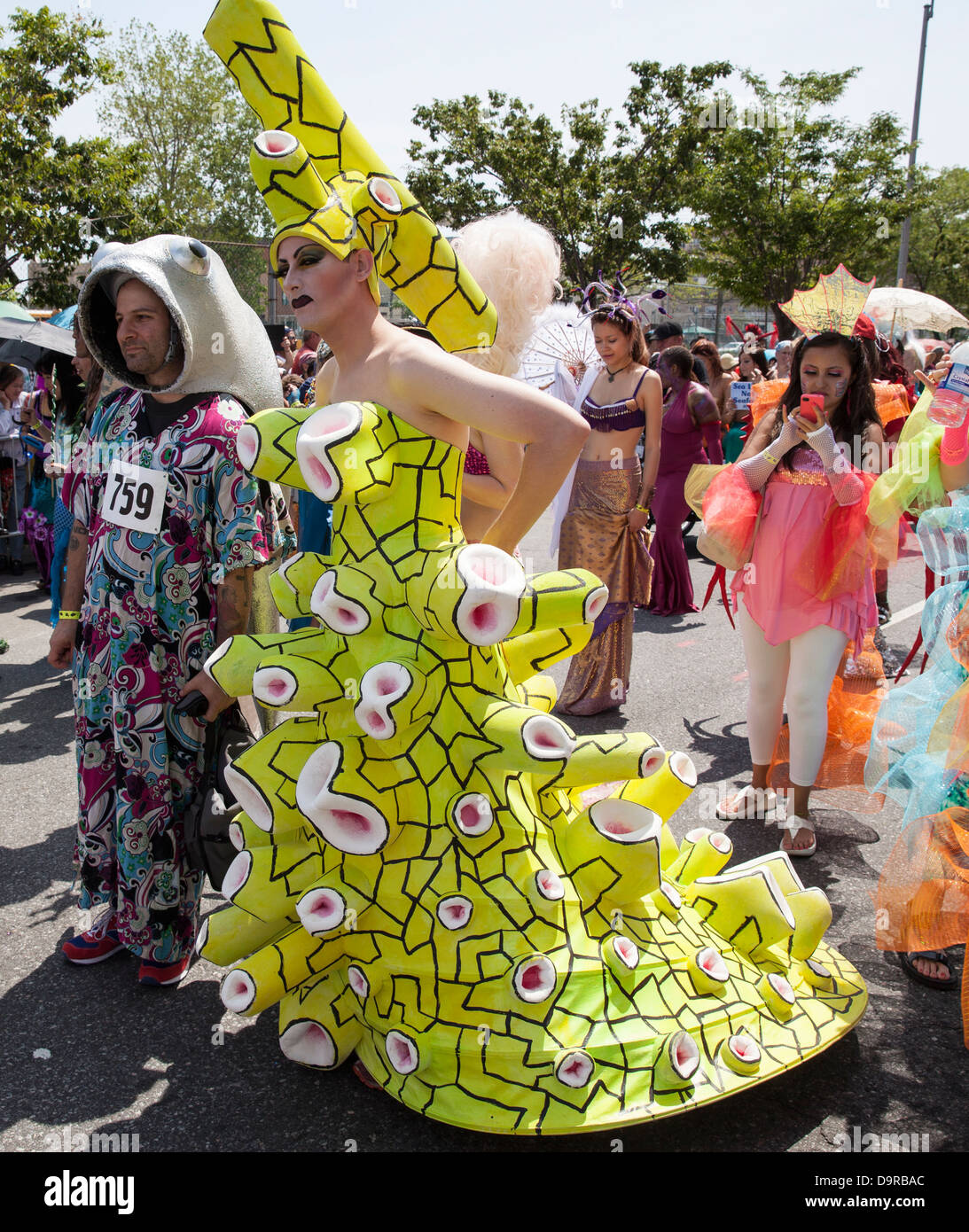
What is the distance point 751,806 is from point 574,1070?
219cm

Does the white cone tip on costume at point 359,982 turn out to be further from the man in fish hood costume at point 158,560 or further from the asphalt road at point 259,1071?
the man in fish hood costume at point 158,560

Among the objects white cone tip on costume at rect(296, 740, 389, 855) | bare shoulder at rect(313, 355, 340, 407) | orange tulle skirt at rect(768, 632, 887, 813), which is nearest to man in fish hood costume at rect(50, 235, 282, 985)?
bare shoulder at rect(313, 355, 340, 407)

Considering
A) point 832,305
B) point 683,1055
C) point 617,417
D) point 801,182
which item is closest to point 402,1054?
point 683,1055

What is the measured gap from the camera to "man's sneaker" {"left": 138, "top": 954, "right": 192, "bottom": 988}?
278 cm

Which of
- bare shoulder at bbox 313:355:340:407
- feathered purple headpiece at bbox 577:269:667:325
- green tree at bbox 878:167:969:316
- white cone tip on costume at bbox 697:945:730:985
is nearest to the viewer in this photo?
white cone tip on costume at bbox 697:945:730:985

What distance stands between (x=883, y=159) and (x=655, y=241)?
5.21m

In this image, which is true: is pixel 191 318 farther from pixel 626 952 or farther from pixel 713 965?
pixel 713 965

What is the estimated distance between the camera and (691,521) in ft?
36.6

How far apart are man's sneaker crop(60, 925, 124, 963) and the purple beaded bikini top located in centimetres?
338

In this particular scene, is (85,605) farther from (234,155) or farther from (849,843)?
(234,155)

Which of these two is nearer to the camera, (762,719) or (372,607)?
(372,607)

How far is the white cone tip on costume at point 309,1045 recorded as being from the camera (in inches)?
87.2

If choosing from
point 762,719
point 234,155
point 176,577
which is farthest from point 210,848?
point 234,155

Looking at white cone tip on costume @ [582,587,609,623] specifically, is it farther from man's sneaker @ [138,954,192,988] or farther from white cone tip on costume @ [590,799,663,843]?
man's sneaker @ [138,954,192,988]
